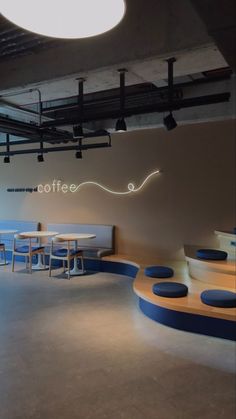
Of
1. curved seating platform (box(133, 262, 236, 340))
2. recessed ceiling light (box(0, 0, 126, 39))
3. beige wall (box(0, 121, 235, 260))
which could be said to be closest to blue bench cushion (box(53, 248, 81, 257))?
beige wall (box(0, 121, 235, 260))

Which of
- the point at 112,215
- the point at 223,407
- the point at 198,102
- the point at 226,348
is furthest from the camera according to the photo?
the point at 112,215

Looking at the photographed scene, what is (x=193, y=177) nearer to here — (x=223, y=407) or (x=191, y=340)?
(x=191, y=340)

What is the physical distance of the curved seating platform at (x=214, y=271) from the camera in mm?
4789

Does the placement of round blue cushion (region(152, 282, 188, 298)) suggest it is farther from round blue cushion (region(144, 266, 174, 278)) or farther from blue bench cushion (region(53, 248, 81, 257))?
blue bench cushion (region(53, 248, 81, 257))

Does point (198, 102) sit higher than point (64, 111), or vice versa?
point (64, 111)

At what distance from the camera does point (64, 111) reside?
24.1 feet

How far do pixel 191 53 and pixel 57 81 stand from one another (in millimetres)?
1629

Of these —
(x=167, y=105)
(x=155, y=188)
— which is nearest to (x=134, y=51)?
(x=167, y=105)

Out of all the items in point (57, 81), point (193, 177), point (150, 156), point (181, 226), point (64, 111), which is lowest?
point (181, 226)

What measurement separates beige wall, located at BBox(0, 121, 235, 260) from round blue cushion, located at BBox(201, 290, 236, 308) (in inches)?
105

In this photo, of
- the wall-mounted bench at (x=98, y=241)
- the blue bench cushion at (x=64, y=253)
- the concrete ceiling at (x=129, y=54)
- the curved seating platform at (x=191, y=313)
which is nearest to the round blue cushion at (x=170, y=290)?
the curved seating platform at (x=191, y=313)

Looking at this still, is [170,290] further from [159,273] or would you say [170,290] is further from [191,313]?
[159,273]

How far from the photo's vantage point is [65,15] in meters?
1.35

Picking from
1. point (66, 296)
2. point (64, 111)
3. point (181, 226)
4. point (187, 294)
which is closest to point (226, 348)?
point (187, 294)
